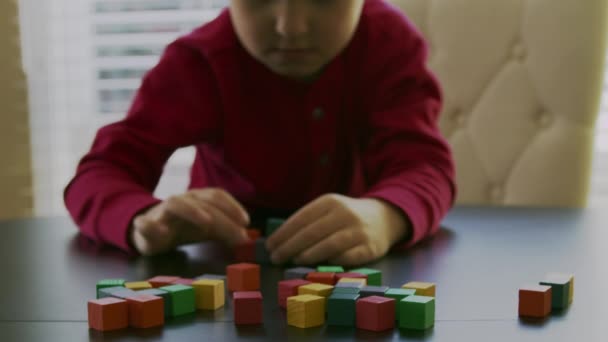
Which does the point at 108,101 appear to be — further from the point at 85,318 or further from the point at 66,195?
the point at 85,318

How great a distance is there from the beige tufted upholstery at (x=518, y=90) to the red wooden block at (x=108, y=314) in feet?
3.72

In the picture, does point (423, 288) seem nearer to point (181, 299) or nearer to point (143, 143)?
point (181, 299)

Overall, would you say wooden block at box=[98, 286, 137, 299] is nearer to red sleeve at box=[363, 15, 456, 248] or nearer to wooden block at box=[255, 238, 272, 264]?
wooden block at box=[255, 238, 272, 264]

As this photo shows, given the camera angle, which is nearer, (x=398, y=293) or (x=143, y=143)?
(x=398, y=293)

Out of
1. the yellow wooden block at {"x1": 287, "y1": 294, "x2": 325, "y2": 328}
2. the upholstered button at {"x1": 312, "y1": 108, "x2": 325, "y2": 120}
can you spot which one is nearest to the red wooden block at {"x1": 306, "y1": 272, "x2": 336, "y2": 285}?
the yellow wooden block at {"x1": 287, "y1": 294, "x2": 325, "y2": 328}

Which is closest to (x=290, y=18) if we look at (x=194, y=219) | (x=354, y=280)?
(x=194, y=219)

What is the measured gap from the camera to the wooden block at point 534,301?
60cm

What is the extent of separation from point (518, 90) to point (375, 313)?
3.62 ft

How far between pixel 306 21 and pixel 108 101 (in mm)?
1485

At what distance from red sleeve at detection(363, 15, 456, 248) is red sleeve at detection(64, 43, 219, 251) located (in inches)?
9.6

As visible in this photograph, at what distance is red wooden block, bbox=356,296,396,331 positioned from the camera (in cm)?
57

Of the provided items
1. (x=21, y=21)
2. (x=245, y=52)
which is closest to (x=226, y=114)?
(x=245, y=52)

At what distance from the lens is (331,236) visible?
841mm

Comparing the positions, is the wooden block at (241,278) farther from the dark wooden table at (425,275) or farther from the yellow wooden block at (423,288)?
the yellow wooden block at (423,288)
